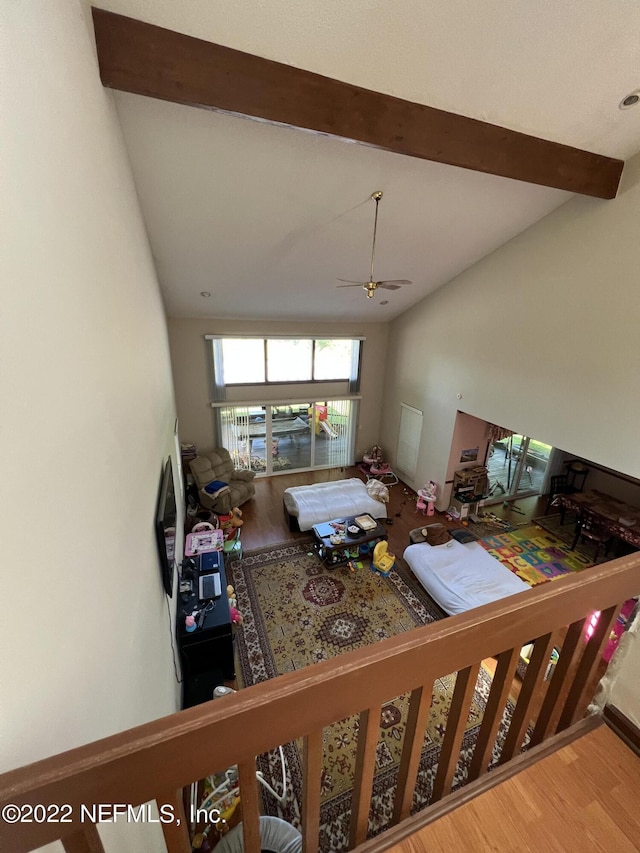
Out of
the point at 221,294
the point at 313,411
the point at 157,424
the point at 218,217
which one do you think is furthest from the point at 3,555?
the point at 313,411

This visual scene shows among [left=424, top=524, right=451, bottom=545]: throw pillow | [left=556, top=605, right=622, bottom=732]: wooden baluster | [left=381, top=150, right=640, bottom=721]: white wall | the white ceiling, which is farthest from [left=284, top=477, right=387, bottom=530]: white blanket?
[left=556, top=605, right=622, bottom=732]: wooden baluster

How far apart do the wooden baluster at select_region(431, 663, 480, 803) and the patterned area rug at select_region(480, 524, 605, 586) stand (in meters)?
4.57

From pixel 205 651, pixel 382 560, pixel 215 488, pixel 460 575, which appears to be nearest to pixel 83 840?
pixel 205 651

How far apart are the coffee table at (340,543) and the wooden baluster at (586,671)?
3743 mm

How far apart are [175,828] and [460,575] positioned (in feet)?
14.4

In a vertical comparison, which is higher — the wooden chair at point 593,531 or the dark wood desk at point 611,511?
the dark wood desk at point 611,511

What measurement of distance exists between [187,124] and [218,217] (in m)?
0.99

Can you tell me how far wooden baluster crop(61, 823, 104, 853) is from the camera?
0.63m

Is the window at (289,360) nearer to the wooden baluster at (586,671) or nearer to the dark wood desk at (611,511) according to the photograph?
the dark wood desk at (611,511)

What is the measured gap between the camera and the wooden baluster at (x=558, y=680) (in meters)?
1.22

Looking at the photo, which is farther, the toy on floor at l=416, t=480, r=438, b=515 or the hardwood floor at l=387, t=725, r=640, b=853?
the toy on floor at l=416, t=480, r=438, b=515

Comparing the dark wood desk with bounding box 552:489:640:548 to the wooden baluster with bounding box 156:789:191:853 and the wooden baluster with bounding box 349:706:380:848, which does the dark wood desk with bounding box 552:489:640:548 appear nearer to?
the wooden baluster with bounding box 349:706:380:848

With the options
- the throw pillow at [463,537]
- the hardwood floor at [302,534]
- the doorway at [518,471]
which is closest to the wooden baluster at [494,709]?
the throw pillow at [463,537]

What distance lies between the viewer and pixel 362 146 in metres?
2.90
